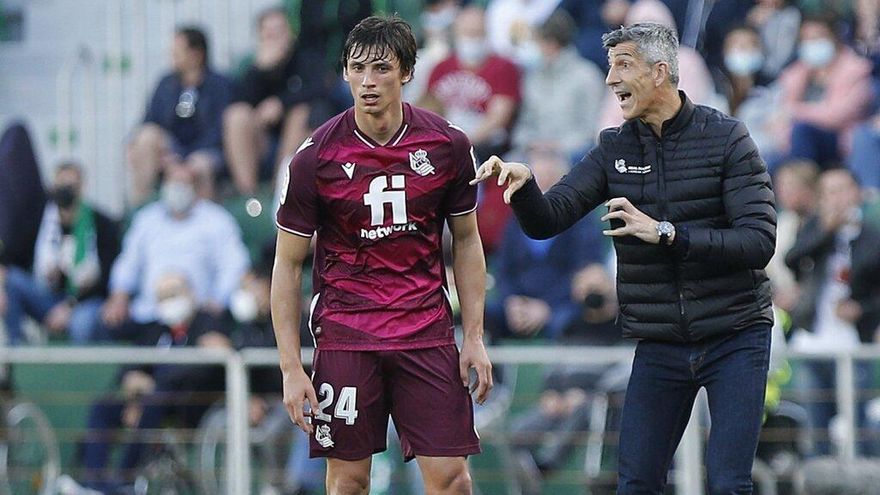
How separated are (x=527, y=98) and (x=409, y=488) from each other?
3363 mm

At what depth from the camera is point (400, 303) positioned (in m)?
6.85

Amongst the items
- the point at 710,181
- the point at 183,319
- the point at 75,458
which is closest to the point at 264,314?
the point at 183,319

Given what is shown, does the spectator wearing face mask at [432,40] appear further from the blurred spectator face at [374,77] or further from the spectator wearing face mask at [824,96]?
the blurred spectator face at [374,77]

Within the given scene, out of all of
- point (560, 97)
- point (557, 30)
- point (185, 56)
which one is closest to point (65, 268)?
point (185, 56)

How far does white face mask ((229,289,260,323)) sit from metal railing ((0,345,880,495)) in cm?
92

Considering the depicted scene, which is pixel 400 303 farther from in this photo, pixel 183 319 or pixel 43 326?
pixel 43 326

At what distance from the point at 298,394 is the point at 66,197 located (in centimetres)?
716

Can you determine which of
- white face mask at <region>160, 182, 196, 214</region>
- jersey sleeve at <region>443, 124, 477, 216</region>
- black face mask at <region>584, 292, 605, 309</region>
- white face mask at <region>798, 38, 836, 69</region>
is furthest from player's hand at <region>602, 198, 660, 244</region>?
white face mask at <region>160, 182, 196, 214</region>

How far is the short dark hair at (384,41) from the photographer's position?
6578 millimetres

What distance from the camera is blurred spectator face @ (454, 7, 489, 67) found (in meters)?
12.8

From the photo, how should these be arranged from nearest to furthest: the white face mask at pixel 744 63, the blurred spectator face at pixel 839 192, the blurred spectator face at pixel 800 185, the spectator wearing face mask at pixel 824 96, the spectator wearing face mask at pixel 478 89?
the blurred spectator face at pixel 839 192
the blurred spectator face at pixel 800 185
the spectator wearing face mask at pixel 824 96
the white face mask at pixel 744 63
the spectator wearing face mask at pixel 478 89

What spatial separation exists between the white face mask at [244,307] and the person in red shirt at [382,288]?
5.04 meters

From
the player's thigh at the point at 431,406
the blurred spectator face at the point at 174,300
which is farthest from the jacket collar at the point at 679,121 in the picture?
the blurred spectator face at the point at 174,300

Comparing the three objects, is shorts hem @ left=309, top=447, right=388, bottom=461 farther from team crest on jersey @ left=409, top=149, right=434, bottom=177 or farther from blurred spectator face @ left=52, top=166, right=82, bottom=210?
blurred spectator face @ left=52, top=166, right=82, bottom=210
